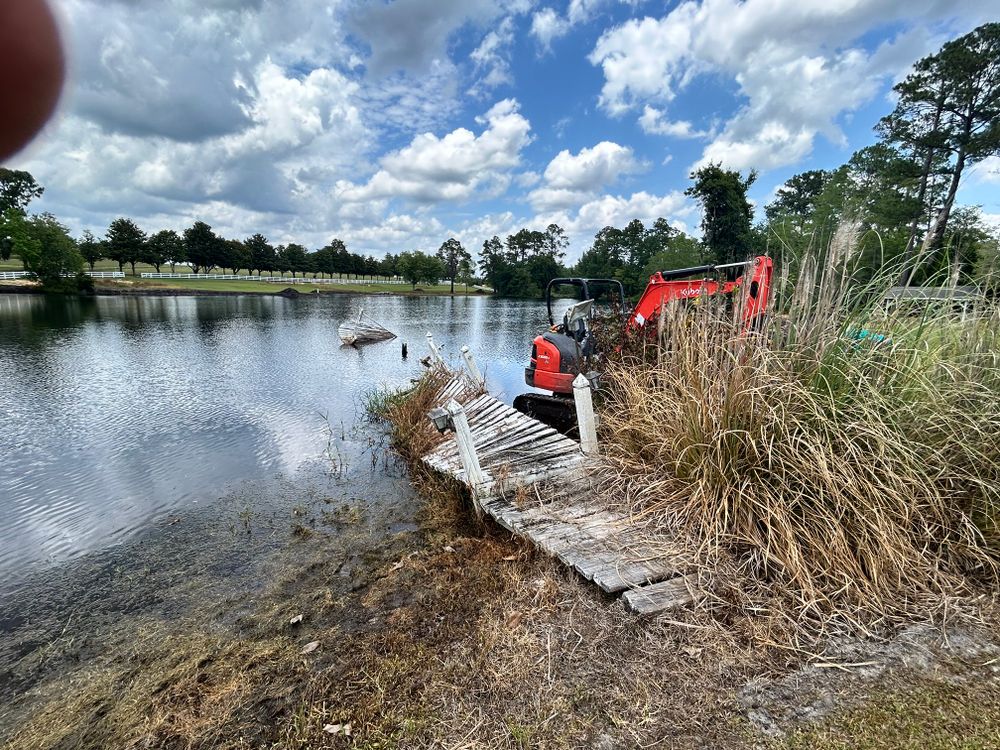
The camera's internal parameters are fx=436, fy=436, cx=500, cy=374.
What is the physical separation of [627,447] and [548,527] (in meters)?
1.04

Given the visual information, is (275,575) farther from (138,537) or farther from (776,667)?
(776,667)

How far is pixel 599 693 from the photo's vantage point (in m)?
1.95

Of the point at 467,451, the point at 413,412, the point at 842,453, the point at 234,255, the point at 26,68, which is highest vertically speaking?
the point at 234,255

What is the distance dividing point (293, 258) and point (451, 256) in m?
30.3

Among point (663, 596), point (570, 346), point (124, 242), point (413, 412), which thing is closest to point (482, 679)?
point (663, 596)

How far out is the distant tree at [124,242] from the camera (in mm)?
56031

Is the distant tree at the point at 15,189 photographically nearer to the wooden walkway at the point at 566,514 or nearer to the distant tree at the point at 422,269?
the distant tree at the point at 422,269

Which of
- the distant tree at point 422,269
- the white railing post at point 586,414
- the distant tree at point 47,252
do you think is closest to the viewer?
the white railing post at point 586,414

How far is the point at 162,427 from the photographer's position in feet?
26.5

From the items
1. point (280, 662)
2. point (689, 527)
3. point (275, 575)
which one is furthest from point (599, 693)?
point (275, 575)

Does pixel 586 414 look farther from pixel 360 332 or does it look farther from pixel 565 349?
pixel 360 332

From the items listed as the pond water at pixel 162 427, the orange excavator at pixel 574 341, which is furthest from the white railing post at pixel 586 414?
the pond water at pixel 162 427

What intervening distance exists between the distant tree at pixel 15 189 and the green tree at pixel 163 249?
11.4 meters

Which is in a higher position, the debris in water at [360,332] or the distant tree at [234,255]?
the distant tree at [234,255]
